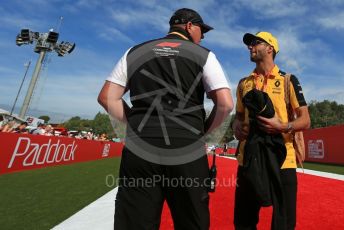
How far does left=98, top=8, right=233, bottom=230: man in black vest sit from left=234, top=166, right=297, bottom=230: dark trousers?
30.0 inches

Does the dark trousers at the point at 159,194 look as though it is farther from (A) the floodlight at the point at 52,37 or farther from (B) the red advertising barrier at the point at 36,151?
(A) the floodlight at the point at 52,37

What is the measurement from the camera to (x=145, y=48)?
7.65 feet

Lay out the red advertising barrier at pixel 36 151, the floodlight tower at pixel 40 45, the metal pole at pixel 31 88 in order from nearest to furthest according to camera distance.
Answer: the red advertising barrier at pixel 36 151 → the metal pole at pixel 31 88 → the floodlight tower at pixel 40 45

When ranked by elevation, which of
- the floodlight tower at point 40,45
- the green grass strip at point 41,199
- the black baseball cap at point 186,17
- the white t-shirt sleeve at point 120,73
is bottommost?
the green grass strip at point 41,199

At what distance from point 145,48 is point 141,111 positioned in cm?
43

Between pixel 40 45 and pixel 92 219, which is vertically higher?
pixel 40 45

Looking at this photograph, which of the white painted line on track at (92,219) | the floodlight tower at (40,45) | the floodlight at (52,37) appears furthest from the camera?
the floodlight at (52,37)

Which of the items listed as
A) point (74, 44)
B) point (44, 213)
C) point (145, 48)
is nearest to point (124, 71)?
point (145, 48)

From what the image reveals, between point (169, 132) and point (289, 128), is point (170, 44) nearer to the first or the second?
point (169, 132)

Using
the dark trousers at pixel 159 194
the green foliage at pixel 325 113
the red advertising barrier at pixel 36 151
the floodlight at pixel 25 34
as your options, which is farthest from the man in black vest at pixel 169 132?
the green foliage at pixel 325 113

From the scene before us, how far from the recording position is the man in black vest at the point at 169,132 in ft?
6.95

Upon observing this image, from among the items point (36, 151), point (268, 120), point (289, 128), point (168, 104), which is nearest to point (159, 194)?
point (168, 104)

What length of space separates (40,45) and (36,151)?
4302 cm

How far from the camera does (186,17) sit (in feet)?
8.06
